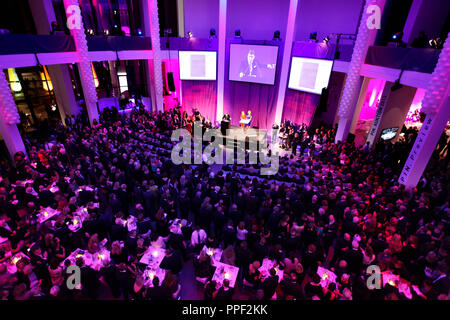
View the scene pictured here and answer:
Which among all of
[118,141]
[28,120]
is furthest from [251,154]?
[28,120]

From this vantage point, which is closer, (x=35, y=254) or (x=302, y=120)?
(x=35, y=254)

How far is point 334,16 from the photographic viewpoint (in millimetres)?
14164

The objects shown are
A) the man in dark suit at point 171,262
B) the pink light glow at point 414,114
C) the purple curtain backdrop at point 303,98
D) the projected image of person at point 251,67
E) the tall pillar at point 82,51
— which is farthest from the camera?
the pink light glow at point 414,114

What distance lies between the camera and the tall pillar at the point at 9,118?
900 centimetres

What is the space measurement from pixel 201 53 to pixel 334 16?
8332 mm

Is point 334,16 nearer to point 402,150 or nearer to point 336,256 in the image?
point 402,150

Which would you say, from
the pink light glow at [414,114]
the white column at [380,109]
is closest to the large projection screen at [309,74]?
the white column at [380,109]

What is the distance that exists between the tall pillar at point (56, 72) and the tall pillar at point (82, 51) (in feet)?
6.97

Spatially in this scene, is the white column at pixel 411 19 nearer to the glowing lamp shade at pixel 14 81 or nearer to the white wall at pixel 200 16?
the white wall at pixel 200 16

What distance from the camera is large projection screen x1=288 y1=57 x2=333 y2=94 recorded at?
12.7m

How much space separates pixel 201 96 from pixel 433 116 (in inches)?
512
